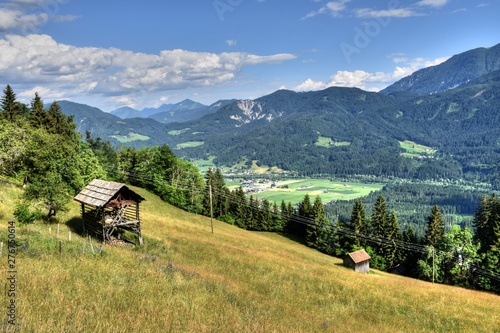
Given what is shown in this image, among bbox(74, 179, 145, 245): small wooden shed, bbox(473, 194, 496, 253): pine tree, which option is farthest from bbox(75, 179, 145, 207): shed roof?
bbox(473, 194, 496, 253): pine tree

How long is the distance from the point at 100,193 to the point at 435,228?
66.9 m

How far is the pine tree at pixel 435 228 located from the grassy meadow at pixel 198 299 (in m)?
43.5

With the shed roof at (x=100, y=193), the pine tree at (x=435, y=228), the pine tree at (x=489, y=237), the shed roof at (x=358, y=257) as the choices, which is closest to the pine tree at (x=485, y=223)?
the pine tree at (x=489, y=237)

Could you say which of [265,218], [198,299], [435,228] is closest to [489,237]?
[435,228]

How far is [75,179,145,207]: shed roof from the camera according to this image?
28.2m

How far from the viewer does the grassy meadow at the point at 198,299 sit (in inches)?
352

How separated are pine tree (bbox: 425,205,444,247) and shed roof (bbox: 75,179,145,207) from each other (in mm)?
62095

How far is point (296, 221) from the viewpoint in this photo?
92188 mm

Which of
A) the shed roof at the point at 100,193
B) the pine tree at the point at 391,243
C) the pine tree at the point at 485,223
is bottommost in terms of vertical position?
the pine tree at the point at 391,243

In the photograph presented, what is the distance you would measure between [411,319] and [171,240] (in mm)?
24875

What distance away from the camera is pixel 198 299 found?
12.3m

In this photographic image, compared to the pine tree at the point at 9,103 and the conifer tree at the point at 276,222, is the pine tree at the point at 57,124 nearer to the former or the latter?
the pine tree at the point at 9,103

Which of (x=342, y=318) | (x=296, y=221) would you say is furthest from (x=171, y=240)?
(x=296, y=221)

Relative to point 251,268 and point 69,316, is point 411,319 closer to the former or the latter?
point 251,268
